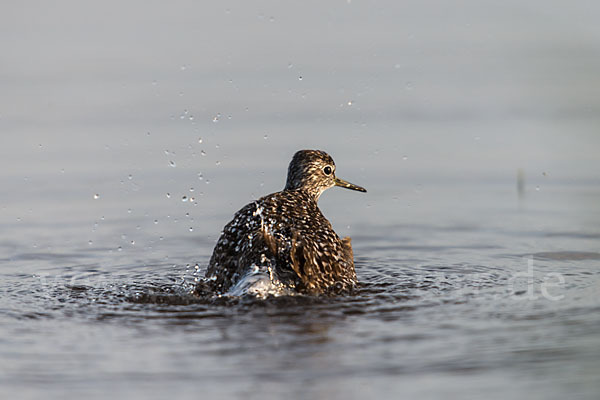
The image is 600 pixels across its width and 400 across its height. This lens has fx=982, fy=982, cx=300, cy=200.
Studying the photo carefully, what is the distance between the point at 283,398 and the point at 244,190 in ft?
16.6

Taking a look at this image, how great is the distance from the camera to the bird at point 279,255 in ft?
23.2

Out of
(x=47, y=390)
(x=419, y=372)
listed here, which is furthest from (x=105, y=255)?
(x=419, y=372)

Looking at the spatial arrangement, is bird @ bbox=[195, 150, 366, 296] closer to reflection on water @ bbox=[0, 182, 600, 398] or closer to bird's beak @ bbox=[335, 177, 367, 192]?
reflection on water @ bbox=[0, 182, 600, 398]

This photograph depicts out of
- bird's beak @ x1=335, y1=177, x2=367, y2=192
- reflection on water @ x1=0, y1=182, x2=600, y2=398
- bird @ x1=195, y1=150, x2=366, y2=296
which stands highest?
bird's beak @ x1=335, y1=177, x2=367, y2=192

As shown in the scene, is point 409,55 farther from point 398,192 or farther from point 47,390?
point 47,390

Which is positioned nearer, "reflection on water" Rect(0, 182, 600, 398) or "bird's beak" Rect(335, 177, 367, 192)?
"reflection on water" Rect(0, 182, 600, 398)

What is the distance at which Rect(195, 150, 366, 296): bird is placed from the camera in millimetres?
7066

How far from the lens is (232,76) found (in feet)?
37.7

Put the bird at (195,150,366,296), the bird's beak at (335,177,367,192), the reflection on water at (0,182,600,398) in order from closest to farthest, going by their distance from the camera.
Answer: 1. the reflection on water at (0,182,600,398)
2. the bird at (195,150,366,296)
3. the bird's beak at (335,177,367,192)

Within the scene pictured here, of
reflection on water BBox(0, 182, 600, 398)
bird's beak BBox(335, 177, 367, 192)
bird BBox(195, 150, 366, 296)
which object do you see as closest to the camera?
reflection on water BBox(0, 182, 600, 398)

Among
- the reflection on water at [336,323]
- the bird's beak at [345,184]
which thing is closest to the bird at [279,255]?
the reflection on water at [336,323]

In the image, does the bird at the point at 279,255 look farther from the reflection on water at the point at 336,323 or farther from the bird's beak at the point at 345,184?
the bird's beak at the point at 345,184

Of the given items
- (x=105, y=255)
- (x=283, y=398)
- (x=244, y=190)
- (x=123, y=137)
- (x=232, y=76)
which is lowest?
(x=283, y=398)

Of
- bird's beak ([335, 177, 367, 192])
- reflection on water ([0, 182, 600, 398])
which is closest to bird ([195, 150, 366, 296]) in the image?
reflection on water ([0, 182, 600, 398])
